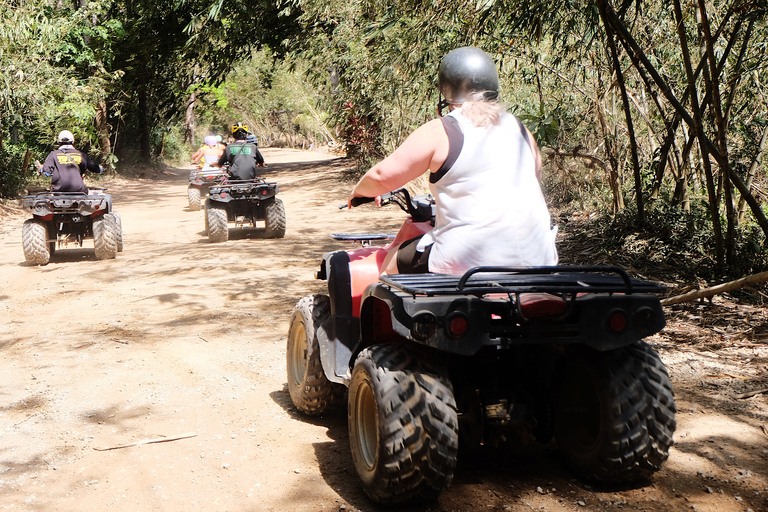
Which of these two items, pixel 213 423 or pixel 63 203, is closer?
pixel 213 423

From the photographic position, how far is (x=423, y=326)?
102 inches

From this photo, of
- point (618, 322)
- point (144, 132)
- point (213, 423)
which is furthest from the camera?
point (144, 132)

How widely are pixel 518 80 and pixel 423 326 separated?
31.3 ft

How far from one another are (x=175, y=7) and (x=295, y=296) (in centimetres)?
1762

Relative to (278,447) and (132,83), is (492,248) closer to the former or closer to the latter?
(278,447)

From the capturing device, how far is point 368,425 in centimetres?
304

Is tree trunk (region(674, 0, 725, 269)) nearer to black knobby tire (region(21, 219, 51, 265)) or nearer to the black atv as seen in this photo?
the black atv

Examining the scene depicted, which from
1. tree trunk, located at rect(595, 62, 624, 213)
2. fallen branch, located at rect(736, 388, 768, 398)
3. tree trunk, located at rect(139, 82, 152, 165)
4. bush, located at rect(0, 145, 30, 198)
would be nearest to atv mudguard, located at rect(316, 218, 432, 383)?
fallen branch, located at rect(736, 388, 768, 398)

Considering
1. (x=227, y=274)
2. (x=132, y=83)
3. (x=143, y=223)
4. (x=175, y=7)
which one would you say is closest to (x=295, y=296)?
(x=227, y=274)

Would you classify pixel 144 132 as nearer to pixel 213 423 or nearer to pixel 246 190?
pixel 246 190

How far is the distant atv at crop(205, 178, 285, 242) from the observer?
1134cm

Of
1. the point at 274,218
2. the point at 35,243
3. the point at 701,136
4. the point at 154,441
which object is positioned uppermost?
the point at 701,136

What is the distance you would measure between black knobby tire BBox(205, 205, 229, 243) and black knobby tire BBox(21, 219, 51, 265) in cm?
234

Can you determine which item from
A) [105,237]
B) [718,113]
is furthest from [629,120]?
[105,237]
